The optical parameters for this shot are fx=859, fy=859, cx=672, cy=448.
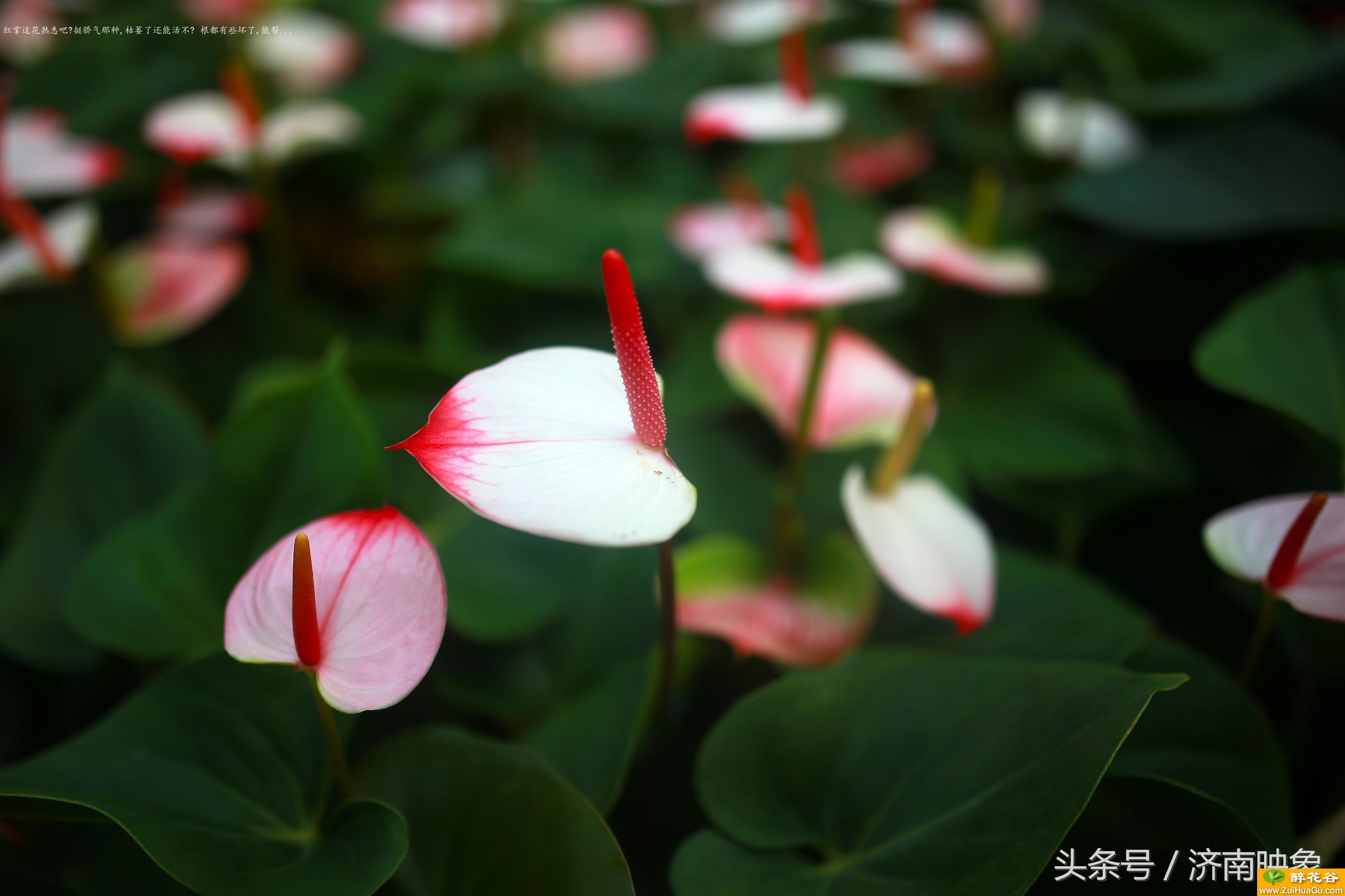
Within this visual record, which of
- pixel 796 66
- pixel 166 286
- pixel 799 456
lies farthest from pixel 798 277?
pixel 166 286

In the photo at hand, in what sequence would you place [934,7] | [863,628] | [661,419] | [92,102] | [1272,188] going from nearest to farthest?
[661,419], [863,628], [1272,188], [92,102], [934,7]

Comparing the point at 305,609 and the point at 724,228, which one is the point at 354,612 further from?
the point at 724,228

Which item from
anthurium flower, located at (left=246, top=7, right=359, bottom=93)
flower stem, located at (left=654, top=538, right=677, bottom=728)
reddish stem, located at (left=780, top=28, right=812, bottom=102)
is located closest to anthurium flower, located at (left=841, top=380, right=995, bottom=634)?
flower stem, located at (left=654, top=538, right=677, bottom=728)

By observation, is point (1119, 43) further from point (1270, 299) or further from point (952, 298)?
point (1270, 299)

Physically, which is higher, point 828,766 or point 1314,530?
point 1314,530

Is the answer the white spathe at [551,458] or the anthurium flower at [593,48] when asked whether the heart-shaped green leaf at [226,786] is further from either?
the anthurium flower at [593,48]

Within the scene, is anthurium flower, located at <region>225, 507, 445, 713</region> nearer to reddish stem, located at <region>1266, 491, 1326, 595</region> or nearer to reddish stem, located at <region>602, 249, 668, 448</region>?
reddish stem, located at <region>602, 249, 668, 448</region>

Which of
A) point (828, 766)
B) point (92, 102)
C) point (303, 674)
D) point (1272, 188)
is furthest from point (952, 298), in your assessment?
point (92, 102)
